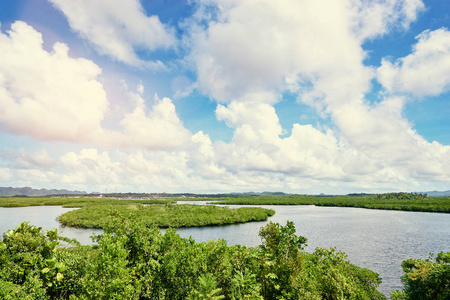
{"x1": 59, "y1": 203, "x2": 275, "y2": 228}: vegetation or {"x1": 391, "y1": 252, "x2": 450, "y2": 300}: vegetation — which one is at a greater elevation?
{"x1": 391, "y1": 252, "x2": 450, "y2": 300}: vegetation

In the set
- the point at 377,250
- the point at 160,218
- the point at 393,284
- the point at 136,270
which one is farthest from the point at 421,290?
the point at 160,218

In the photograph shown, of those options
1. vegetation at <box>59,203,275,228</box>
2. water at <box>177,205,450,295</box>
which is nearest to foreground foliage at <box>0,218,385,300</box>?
water at <box>177,205,450,295</box>

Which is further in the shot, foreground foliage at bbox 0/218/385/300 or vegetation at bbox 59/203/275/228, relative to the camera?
vegetation at bbox 59/203/275/228

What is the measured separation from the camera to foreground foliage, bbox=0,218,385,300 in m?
9.26

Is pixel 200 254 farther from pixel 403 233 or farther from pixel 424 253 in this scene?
pixel 403 233

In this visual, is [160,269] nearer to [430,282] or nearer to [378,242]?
[430,282]

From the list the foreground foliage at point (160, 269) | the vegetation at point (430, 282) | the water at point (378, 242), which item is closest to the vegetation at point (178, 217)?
the water at point (378, 242)

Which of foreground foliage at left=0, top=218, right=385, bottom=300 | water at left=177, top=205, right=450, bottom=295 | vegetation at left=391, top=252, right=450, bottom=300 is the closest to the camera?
foreground foliage at left=0, top=218, right=385, bottom=300

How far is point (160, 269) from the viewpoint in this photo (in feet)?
37.0

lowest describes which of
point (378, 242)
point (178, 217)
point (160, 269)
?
point (378, 242)

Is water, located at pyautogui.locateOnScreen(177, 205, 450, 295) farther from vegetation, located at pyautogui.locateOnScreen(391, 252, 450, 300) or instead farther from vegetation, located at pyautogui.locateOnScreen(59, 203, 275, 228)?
vegetation, located at pyautogui.locateOnScreen(391, 252, 450, 300)

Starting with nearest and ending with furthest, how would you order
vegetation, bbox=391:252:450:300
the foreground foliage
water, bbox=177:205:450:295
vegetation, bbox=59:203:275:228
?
the foreground foliage
vegetation, bbox=391:252:450:300
water, bbox=177:205:450:295
vegetation, bbox=59:203:275:228

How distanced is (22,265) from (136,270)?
6.33m

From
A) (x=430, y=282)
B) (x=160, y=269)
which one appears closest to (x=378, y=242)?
(x=430, y=282)
